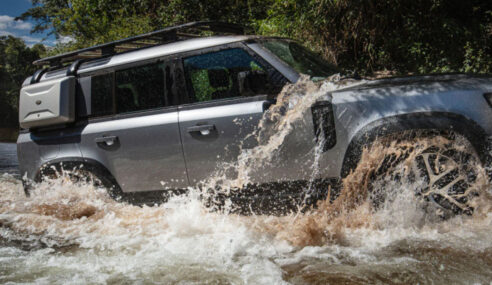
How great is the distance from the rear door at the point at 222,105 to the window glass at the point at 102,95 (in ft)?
Result: 3.07

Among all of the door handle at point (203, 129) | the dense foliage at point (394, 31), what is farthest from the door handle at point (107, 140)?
the dense foliage at point (394, 31)

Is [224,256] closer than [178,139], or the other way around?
[224,256]

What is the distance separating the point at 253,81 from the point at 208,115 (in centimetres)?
54

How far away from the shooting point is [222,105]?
381cm

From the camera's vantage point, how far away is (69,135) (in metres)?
4.59

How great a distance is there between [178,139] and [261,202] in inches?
38.8

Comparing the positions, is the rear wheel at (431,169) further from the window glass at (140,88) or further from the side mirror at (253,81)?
the window glass at (140,88)

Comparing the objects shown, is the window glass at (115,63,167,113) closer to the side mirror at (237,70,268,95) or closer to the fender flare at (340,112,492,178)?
the side mirror at (237,70,268,95)

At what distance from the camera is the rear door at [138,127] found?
4.05m

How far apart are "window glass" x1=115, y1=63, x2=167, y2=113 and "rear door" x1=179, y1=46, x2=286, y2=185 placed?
1.01ft

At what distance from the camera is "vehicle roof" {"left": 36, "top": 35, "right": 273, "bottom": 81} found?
397cm

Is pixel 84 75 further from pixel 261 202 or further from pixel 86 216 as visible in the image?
pixel 261 202

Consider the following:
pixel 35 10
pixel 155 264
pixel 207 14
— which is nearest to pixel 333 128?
pixel 155 264

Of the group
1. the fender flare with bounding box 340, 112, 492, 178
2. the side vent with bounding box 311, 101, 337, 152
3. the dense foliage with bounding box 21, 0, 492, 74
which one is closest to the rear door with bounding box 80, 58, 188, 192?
the side vent with bounding box 311, 101, 337, 152
